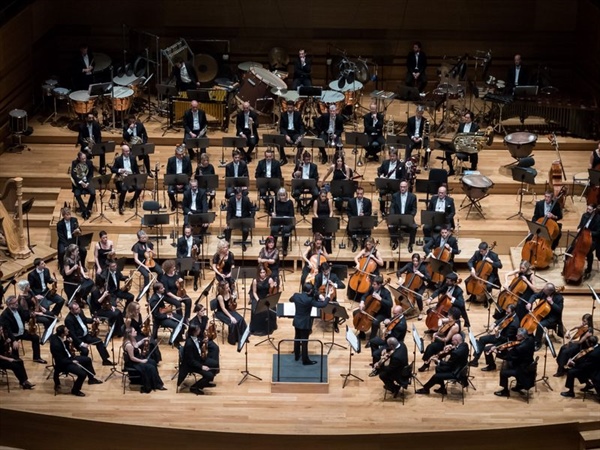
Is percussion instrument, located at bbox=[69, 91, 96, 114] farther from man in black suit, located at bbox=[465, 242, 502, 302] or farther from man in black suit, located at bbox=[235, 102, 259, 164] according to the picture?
man in black suit, located at bbox=[465, 242, 502, 302]

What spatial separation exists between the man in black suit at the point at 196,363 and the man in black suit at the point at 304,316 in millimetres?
1043

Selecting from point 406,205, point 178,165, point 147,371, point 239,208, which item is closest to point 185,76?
point 178,165

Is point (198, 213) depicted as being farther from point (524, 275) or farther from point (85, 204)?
point (524, 275)

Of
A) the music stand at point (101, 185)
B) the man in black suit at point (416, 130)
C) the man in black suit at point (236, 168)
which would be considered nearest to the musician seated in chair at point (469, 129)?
the man in black suit at point (416, 130)

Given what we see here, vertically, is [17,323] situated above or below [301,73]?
below

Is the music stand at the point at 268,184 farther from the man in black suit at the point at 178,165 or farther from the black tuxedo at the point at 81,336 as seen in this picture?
the black tuxedo at the point at 81,336

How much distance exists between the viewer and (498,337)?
1464 centimetres

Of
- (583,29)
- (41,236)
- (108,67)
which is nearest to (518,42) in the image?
(583,29)

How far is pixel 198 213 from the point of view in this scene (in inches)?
658

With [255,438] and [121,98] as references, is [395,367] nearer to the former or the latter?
[255,438]

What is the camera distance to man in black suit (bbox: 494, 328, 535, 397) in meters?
14.0

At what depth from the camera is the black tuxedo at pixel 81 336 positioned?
14203 millimetres

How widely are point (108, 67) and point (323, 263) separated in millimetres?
6828

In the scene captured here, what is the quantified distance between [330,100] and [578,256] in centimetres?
476
